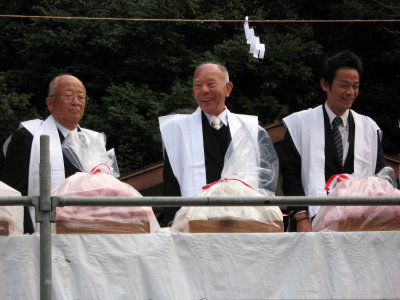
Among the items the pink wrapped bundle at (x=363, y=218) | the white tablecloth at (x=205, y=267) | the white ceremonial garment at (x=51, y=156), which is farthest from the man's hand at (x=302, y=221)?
the white ceremonial garment at (x=51, y=156)

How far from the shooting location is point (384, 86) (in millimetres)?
12555

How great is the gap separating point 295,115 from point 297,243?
149 cm

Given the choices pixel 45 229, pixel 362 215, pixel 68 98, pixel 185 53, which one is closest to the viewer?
pixel 45 229

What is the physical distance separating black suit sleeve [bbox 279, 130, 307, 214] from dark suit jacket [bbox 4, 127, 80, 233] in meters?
1.13

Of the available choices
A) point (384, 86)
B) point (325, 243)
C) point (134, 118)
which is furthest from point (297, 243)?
point (384, 86)

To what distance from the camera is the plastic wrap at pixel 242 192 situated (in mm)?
2262

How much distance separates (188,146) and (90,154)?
93 cm

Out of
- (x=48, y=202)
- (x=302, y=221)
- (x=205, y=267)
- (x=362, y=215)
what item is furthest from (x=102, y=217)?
(x=302, y=221)

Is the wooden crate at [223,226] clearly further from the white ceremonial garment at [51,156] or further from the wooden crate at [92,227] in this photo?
the white ceremonial garment at [51,156]

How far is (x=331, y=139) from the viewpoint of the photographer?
3.48 meters

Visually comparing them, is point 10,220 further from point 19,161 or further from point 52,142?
point 52,142

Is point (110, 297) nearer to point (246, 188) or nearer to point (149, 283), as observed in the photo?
point (149, 283)

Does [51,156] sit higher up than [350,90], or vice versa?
[350,90]

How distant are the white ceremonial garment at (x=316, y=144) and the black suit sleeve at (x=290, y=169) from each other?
0.02m
